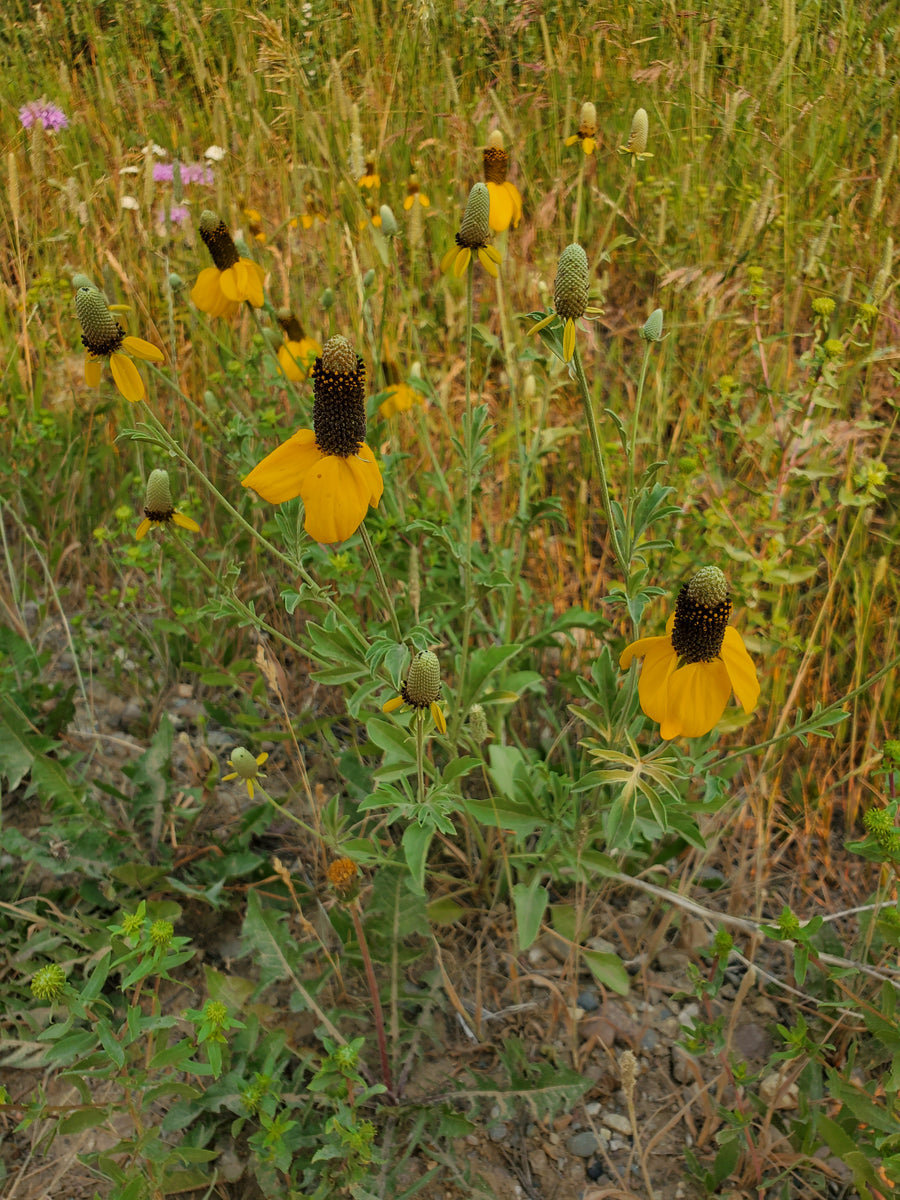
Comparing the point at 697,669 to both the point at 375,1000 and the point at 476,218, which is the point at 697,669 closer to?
the point at 375,1000

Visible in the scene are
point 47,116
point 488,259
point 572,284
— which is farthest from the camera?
point 47,116

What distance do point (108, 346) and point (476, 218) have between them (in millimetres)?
778

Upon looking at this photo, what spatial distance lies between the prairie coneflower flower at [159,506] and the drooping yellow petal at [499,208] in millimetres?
1120

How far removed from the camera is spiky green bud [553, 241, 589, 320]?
1.28 m

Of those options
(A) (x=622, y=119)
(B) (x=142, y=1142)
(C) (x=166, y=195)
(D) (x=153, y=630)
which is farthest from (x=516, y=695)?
(A) (x=622, y=119)

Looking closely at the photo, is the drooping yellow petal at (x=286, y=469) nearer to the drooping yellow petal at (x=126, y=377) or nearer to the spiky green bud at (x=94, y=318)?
the drooping yellow petal at (x=126, y=377)

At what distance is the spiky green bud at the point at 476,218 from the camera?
1687 mm

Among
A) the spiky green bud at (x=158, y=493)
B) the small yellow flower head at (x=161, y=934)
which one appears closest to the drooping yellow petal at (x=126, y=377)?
the spiky green bud at (x=158, y=493)

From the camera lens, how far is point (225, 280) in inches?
82.5

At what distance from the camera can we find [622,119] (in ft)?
9.93

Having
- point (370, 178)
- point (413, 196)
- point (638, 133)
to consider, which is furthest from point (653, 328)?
point (370, 178)

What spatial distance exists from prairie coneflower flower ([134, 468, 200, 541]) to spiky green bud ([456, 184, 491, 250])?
0.79 meters

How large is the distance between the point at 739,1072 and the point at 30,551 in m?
2.57

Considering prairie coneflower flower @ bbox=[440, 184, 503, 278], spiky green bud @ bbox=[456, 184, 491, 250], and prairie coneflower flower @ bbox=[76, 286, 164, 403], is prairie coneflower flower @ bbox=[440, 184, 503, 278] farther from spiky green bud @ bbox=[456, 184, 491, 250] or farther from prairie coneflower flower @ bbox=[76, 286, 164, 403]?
prairie coneflower flower @ bbox=[76, 286, 164, 403]
